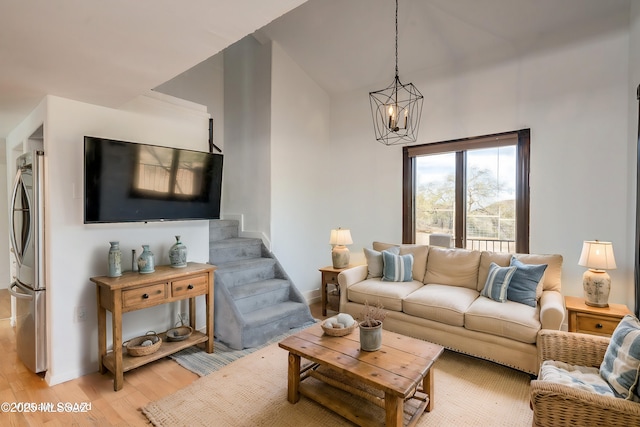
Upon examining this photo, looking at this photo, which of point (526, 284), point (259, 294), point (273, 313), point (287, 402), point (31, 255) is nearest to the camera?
point (287, 402)

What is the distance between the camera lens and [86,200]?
2445 millimetres

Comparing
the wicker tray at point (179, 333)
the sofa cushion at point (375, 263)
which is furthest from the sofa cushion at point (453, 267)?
the wicker tray at point (179, 333)

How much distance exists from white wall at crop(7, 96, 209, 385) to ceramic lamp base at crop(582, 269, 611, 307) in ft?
12.8

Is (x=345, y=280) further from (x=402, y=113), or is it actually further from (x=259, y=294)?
(x=402, y=113)

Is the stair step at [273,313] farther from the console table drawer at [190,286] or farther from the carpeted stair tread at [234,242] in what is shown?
the carpeted stair tread at [234,242]

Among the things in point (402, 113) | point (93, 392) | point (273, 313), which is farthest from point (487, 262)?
point (93, 392)

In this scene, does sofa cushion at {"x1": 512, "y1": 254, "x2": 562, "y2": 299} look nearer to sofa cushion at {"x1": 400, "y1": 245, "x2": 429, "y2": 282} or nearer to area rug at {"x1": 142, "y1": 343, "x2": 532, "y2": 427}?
area rug at {"x1": 142, "y1": 343, "x2": 532, "y2": 427}

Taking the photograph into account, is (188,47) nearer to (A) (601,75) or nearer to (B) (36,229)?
(B) (36,229)

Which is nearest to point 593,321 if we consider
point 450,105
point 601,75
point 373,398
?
point 373,398

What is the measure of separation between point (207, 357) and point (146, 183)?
5.49 ft

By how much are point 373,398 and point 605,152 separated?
10.2 feet

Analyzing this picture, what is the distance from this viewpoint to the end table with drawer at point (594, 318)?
248 centimetres

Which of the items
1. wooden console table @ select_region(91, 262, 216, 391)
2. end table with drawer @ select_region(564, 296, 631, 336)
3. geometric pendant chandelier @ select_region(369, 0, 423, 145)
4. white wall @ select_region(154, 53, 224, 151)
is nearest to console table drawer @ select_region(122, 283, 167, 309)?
wooden console table @ select_region(91, 262, 216, 391)

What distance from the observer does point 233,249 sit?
396 cm
